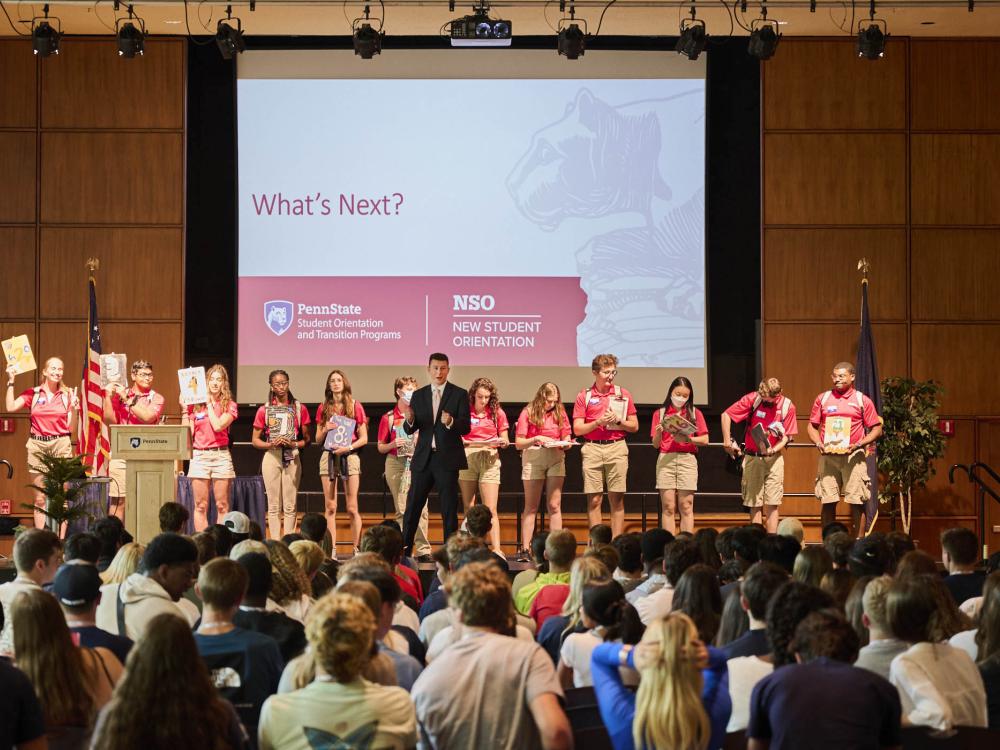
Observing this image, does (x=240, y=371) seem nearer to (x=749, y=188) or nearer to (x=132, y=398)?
(x=132, y=398)

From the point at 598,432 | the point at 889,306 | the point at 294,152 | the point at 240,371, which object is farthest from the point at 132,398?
the point at 889,306

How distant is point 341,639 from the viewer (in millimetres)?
2814

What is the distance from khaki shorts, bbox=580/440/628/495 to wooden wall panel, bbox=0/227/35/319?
18.6 ft

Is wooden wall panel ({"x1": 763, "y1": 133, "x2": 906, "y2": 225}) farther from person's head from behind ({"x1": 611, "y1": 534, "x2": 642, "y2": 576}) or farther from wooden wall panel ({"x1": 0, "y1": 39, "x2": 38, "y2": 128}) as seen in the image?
person's head from behind ({"x1": 611, "y1": 534, "x2": 642, "y2": 576})

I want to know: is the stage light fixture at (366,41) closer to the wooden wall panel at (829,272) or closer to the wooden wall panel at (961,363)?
the wooden wall panel at (829,272)

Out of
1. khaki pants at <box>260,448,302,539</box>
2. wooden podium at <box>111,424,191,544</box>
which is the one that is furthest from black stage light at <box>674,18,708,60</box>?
wooden podium at <box>111,424,191,544</box>

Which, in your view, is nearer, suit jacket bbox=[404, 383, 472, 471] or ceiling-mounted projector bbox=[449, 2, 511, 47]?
suit jacket bbox=[404, 383, 472, 471]

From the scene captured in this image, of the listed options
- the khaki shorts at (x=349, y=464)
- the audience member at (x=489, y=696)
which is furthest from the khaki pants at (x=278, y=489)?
the audience member at (x=489, y=696)

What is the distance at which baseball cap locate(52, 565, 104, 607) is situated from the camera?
371cm

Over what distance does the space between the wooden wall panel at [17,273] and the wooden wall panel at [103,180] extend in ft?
0.97

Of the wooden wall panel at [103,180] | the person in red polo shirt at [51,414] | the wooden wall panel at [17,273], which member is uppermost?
the wooden wall panel at [103,180]

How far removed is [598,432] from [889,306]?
3.75 meters

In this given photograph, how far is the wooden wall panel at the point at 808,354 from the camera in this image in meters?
12.2

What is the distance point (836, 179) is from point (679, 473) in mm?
3796
